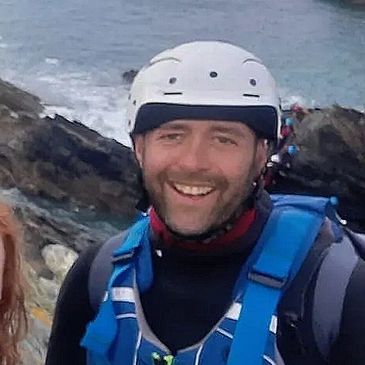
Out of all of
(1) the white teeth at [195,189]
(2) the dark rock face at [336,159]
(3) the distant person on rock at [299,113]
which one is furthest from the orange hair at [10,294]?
(3) the distant person on rock at [299,113]

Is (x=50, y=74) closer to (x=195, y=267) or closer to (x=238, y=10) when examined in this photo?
(x=238, y=10)

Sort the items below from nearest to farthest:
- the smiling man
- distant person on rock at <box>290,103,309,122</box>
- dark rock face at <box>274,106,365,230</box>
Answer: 1. the smiling man
2. dark rock face at <box>274,106,365,230</box>
3. distant person on rock at <box>290,103,309,122</box>

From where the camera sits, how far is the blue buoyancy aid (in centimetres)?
289

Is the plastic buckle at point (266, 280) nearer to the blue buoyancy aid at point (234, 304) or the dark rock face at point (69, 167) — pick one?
the blue buoyancy aid at point (234, 304)

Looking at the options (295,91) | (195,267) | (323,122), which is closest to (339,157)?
(323,122)

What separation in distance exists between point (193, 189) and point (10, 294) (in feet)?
2.35

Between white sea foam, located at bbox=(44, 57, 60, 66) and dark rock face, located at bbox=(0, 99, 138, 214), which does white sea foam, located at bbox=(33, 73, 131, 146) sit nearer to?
white sea foam, located at bbox=(44, 57, 60, 66)

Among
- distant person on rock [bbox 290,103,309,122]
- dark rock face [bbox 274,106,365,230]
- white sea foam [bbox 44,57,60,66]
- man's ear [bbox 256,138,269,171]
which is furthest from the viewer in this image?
white sea foam [bbox 44,57,60,66]

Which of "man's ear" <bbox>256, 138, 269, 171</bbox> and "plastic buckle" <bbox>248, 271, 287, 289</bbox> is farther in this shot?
"man's ear" <bbox>256, 138, 269, 171</bbox>

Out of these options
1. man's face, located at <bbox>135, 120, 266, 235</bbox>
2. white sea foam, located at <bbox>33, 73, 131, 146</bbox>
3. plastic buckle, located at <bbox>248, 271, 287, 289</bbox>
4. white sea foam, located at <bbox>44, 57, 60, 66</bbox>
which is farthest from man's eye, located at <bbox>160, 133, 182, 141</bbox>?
white sea foam, located at <bbox>44, 57, 60, 66</bbox>

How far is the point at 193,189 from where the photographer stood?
121 inches

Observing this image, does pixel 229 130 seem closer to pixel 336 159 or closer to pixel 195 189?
pixel 195 189

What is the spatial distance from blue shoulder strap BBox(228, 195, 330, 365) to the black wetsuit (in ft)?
0.13

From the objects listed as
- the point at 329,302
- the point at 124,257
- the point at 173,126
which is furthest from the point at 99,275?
the point at 329,302
